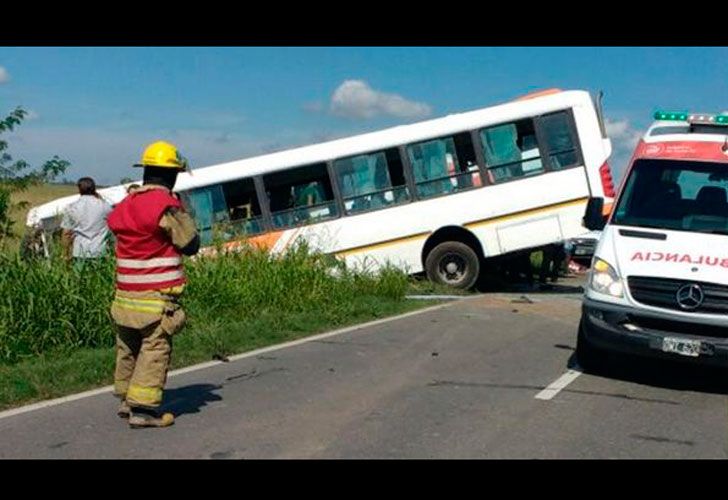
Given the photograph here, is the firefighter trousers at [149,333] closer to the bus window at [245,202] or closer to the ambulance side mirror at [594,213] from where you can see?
the ambulance side mirror at [594,213]

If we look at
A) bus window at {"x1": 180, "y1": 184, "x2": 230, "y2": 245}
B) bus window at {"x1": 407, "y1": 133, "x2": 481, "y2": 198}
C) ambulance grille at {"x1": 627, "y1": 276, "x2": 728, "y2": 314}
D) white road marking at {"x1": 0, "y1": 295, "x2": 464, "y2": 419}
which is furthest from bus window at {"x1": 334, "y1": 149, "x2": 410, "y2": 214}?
ambulance grille at {"x1": 627, "y1": 276, "x2": 728, "y2": 314}

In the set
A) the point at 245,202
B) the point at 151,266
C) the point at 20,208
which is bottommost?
the point at 151,266

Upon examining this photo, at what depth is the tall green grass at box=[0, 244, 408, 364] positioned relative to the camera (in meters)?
9.88

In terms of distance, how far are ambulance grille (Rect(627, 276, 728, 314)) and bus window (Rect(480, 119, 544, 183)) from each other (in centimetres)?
873

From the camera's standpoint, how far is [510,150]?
1697cm

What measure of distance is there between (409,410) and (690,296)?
2.64 m

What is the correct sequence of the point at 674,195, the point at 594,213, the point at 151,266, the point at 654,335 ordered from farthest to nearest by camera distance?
1. the point at 594,213
2. the point at 674,195
3. the point at 654,335
4. the point at 151,266

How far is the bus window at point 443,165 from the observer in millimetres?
17016

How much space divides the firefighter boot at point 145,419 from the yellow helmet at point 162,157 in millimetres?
1719

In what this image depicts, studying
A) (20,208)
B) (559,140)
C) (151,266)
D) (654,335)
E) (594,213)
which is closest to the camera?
Result: (151,266)

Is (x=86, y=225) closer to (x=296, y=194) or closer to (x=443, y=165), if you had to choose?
(x=296, y=194)

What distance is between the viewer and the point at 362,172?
17391 millimetres

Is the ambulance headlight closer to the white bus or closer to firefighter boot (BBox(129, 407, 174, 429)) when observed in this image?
firefighter boot (BBox(129, 407, 174, 429))

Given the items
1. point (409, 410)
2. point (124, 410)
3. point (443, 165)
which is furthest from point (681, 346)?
point (443, 165)
